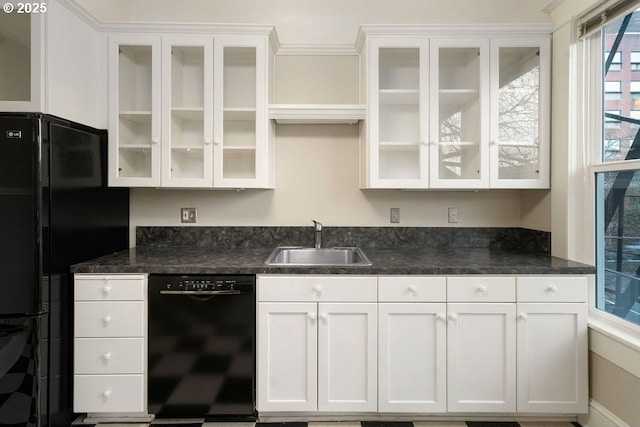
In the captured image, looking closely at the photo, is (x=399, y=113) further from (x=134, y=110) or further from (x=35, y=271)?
(x=35, y=271)

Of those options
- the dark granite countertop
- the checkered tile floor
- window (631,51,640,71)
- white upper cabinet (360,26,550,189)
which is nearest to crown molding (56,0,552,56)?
white upper cabinet (360,26,550,189)

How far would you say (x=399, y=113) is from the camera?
7.60 ft

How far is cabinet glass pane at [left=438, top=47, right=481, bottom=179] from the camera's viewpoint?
2285 millimetres

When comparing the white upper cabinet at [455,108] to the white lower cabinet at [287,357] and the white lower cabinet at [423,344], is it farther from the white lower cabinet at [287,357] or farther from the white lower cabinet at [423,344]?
the white lower cabinet at [287,357]

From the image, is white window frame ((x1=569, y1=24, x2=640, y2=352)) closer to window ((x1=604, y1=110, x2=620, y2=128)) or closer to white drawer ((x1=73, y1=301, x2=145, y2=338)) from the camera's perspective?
window ((x1=604, y1=110, x2=620, y2=128))

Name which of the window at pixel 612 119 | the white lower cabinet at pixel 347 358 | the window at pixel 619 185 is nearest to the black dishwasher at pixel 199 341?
the white lower cabinet at pixel 347 358

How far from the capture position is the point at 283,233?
2.60m

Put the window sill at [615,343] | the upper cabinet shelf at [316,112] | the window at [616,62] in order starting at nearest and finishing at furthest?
the window sill at [615,343]
the window at [616,62]
the upper cabinet shelf at [316,112]

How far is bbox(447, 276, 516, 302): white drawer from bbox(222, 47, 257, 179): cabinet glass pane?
1387mm

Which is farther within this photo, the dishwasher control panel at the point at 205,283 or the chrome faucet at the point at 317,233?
the chrome faucet at the point at 317,233

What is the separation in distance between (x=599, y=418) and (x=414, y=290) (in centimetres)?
114

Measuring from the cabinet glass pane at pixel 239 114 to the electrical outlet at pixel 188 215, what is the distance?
49cm

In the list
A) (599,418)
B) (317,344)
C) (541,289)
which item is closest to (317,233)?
(317,344)

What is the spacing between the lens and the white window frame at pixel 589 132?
6.54 feet
